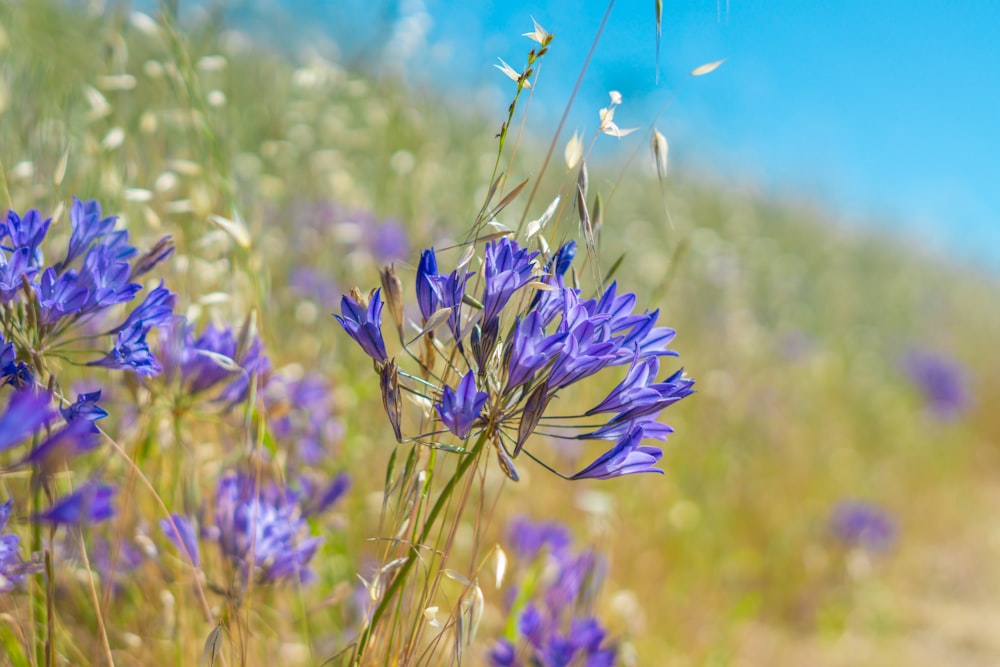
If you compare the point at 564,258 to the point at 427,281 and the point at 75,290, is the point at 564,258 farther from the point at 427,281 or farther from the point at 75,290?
the point at 75,290

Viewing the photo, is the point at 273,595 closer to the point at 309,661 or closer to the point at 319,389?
the point at 309,661

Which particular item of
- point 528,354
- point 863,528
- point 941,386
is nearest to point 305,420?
point 528,354

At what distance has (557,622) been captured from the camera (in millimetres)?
1447

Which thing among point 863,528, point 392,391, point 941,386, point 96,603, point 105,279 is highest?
point 941,386

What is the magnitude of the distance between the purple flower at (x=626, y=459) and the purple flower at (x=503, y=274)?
220mm

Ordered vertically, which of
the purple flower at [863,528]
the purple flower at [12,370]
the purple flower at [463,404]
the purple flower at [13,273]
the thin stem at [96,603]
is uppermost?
the purple flower at [863,528]

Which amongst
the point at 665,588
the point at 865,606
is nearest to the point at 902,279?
the point at 865,606

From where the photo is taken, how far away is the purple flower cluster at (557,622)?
4.09 ft

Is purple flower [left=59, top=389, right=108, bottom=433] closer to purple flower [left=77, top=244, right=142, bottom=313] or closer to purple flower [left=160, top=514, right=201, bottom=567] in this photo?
purple flower [left=77, top=244, right=142, bottom=313]

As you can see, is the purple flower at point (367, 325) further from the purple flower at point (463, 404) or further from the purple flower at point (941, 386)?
the purple flower at point (941, 386)

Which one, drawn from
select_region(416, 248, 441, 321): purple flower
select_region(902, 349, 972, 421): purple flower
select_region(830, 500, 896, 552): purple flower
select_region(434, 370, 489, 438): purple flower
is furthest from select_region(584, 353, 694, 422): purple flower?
select_region(902, 349, 972, 421): purple flower

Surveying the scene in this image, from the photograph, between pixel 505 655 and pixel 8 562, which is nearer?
pixel 8 562

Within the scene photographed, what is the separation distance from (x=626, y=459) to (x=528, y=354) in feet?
0.59

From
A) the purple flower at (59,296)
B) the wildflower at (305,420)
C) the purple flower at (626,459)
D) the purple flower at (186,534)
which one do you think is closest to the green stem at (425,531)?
the purple flower at (626,459)
